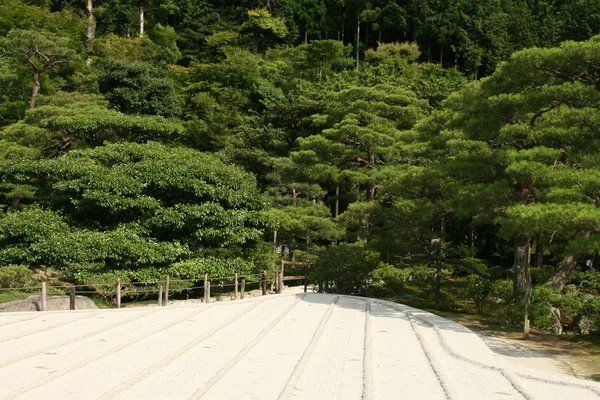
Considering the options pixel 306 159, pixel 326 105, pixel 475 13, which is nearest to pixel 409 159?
pixel 306 159

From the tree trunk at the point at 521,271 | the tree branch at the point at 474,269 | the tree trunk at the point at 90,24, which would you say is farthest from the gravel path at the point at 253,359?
the tree trunk at the point at 90,24

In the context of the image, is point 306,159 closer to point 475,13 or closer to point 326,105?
point 326,105

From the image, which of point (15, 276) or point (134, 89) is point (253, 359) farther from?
point (134, 89)

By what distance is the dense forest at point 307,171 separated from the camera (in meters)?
9.32

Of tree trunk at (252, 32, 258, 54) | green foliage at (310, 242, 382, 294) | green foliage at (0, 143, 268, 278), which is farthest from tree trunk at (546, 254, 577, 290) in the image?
tree trunk at (252, 32, 258, 54)

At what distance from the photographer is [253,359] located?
7109mm

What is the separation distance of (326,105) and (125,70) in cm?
826

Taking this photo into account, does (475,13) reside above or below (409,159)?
above

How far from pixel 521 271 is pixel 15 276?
1029 centimetres

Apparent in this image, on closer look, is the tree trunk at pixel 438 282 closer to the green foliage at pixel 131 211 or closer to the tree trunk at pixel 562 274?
the tree trunk at pixel 562 274

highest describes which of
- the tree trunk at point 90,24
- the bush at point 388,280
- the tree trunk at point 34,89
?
the tree trunk at point 90,24

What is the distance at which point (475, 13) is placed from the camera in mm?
34688

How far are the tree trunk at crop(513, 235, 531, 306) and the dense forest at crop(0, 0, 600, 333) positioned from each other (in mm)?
27

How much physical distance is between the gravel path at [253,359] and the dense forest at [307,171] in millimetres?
2221
